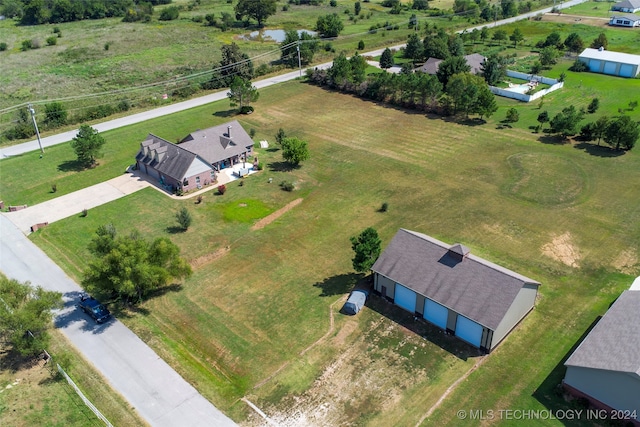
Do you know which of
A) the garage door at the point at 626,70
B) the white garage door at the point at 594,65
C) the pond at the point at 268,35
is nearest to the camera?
the garage door at the point at 626,70

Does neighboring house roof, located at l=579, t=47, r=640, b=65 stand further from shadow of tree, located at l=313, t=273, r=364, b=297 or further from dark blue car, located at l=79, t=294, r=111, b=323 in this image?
dark blue car, located at l=79, t=294, r=111, b=323

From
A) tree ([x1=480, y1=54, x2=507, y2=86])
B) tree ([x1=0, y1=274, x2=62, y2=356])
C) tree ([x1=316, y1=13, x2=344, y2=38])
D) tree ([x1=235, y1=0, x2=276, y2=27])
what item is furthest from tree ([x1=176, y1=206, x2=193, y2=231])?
tree ([x1=235, y1=0, x2=276, y2=27])

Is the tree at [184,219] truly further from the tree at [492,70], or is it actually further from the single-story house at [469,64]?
the tree at [492,70]

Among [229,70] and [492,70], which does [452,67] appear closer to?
[492,70]

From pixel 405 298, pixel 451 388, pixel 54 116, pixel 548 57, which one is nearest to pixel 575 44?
pixel 548 57

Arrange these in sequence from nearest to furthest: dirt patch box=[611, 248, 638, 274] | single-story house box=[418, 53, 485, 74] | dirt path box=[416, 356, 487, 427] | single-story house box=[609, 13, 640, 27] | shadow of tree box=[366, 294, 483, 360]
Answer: dirt path box=[416, 356, 487, 427] < shadow of tree box=[366, 294, 483, 360] < dirt patch box=[611, 248, 638, 274] < single-story house box=[418, 53, 485, 74] < single-story house box=[609, 13, 640, 27]

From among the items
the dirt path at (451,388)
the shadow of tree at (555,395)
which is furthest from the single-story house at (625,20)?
the dirt path at (451,388)
